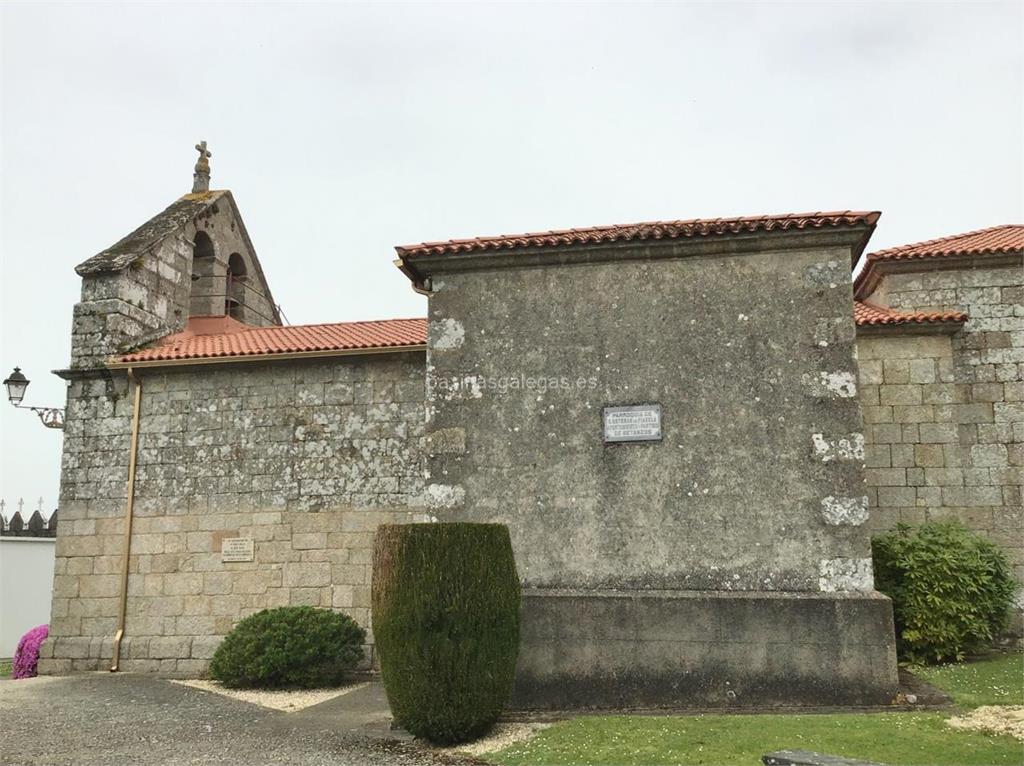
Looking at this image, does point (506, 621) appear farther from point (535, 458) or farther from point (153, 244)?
point (153, 244)

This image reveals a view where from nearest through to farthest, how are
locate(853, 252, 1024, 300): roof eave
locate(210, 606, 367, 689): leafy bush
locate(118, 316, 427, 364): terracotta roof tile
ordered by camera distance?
locate(210, 606, 367, 689): leafy bush → locate(853, 252, 1024, 300): roof eave → locate(118, 316, 427, 364): terracotta roof tile

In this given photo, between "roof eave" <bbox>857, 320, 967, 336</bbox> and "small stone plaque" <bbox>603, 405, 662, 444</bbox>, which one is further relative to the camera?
"roof eave" <bbox>857, 320, 967, 336</bbox>

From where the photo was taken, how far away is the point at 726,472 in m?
8.34

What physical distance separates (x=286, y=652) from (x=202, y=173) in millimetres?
9803

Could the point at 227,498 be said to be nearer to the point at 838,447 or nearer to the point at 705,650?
the point at 705,650

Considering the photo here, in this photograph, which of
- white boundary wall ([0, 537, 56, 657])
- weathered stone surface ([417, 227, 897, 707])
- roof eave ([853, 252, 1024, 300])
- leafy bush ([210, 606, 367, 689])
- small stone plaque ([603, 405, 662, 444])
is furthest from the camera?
white boundary wall ([0, 537, 56, 657])

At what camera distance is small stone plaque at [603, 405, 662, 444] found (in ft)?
27.8

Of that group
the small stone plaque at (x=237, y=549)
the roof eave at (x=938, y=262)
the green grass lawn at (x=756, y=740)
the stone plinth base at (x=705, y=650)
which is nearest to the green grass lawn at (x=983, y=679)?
the green grass lawn at (x=756, y=740)

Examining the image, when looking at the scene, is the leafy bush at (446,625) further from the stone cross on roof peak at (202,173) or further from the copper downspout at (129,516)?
the stone cross on roof peak at (202,173)

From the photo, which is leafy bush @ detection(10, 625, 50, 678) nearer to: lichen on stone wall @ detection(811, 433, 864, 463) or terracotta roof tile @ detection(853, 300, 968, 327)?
lichen on stone wall @ detection(811, 433, 864, 463)

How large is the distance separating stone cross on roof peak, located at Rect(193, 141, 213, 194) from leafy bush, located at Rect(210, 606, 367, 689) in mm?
8793

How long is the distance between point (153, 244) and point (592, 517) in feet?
30.7

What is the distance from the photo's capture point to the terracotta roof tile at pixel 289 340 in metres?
12.5

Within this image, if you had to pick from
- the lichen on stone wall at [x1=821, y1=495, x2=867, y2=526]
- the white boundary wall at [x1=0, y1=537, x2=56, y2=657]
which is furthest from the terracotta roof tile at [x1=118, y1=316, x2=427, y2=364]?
the white boundary wall at [x1=0, y1=537, x2=56, y2=657]
